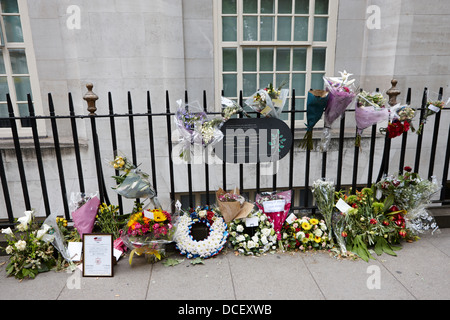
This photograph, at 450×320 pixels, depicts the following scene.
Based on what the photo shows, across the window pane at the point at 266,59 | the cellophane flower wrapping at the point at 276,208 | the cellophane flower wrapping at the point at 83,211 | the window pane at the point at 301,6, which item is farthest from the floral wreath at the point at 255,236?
the window pane at the point at 301,6

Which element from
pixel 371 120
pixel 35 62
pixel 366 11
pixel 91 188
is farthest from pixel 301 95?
pixel 35 62

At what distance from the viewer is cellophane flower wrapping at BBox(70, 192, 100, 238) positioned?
289 cm

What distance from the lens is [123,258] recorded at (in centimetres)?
293

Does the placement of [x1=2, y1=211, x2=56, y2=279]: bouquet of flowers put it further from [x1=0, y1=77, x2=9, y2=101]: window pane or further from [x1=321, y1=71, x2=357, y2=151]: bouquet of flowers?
[x1=0, y1=77, x2=9, y2=101]: window pane

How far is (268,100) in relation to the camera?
9.47ft

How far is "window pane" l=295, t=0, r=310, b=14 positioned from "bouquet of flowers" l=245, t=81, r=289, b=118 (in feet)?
10.7

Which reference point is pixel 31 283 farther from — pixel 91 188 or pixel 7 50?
pixel 7 50

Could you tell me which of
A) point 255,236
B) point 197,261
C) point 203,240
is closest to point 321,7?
point 255,236

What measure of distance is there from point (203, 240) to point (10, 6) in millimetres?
5147

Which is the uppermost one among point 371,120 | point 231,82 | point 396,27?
point 396,27

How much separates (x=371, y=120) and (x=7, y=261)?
12.8 ft

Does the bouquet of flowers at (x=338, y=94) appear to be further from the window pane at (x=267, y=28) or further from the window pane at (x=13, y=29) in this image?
the window pane at (x=13, y=29)

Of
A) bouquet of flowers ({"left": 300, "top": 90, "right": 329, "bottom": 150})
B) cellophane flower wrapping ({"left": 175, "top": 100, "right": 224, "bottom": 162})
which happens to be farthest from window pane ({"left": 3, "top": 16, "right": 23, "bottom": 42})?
bouquet of flowers ({"left": 300, "top": 90, "right": 329, "bottom": 150})

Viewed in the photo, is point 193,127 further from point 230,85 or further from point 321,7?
point 321,7
